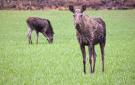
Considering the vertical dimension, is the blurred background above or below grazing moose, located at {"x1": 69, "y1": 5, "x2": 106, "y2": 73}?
below

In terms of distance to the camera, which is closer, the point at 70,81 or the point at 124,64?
the point at 70,81

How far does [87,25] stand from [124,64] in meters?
3.53

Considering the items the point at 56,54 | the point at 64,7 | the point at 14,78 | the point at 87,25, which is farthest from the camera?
the point at 64,7

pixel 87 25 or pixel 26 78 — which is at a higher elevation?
pixel 87 25

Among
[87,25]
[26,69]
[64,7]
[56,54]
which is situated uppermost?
[87,25]

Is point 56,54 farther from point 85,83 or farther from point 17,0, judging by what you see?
point 17,0

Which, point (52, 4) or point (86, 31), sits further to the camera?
point (52, 4)

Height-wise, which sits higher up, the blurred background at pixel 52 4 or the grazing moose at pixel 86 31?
the grazing moose at pixel 86 31

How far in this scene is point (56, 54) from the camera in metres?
22.7

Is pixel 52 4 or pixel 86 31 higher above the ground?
pixel 86 31

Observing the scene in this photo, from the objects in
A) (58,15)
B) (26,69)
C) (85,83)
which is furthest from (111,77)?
(58,15)

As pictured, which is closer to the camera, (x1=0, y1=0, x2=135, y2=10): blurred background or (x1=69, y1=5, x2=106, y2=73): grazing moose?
(x1=69, y1=5, x2=106, y2=73): grazing moose

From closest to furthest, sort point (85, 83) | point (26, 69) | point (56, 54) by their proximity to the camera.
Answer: point (85, 83), point (26, 69), point (56, 54)

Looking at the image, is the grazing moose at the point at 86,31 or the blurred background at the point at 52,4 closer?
the grazing moose at the point at 86,31
